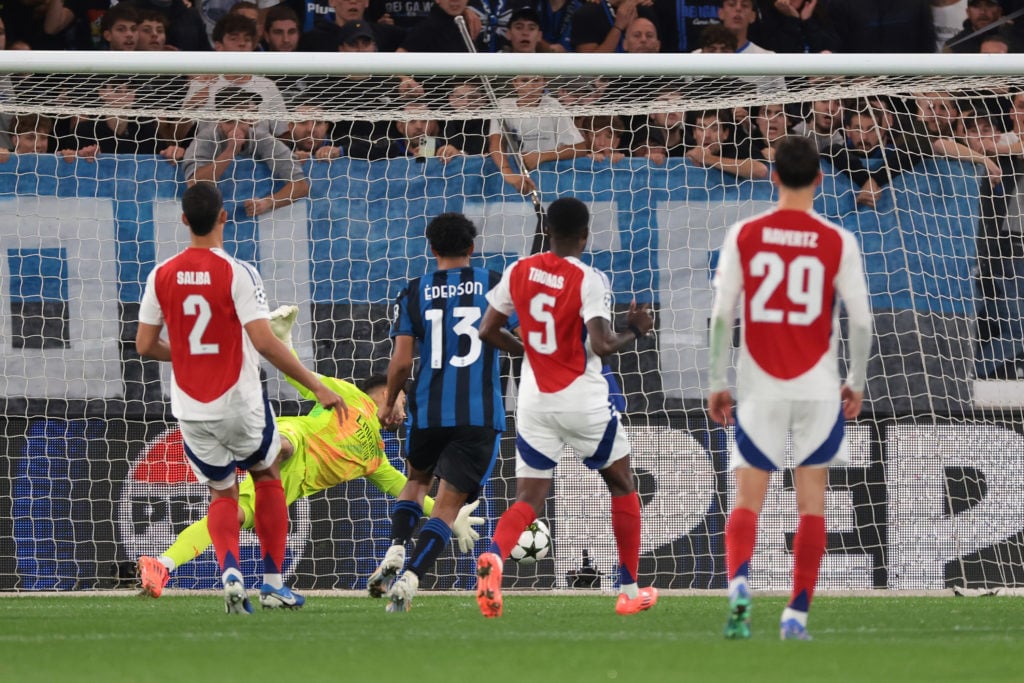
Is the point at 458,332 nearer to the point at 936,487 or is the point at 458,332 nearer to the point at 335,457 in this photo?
the point at 335,457

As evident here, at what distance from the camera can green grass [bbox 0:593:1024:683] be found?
4.41m

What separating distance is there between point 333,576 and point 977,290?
14.3ft

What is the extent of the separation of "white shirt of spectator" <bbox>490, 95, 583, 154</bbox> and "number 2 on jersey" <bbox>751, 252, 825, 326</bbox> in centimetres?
473

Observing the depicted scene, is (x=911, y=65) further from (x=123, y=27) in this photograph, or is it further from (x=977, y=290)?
(x=123, y=27)

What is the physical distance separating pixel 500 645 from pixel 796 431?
125 centimetres

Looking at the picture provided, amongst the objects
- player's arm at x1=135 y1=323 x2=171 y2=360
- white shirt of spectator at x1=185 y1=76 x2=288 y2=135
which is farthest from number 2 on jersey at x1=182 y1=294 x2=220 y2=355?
white shirt of spectator at x1=185 y1=76 x2=288 y2=135

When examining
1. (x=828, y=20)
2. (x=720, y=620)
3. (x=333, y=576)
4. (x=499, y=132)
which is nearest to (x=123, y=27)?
(x=499, y=132)

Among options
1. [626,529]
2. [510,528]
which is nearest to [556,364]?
[510,528]

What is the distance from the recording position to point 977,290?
9539mm

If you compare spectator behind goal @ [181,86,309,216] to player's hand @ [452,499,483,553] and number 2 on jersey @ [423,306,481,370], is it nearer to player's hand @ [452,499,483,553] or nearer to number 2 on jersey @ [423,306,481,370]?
player's hand @ [452,499,483,553]

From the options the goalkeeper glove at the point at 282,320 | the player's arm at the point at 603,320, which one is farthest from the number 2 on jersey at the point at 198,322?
the player's arm at the point at 603,320

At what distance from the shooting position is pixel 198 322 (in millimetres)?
6621

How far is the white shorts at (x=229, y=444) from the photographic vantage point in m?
6.68

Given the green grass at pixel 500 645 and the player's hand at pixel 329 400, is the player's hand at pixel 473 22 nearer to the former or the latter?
the green grass at pixel 500 645
